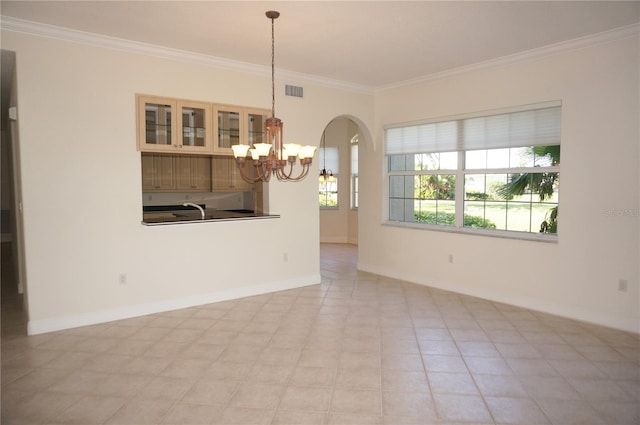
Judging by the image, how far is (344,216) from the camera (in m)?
9.63

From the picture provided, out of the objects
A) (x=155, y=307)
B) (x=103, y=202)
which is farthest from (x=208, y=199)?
(x=103, y=202)

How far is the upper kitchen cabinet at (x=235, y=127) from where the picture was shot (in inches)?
194

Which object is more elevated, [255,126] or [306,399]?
[255,126]

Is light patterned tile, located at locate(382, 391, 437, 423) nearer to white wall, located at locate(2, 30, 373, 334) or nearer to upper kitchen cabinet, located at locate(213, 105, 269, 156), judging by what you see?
white wall, located at locate(2, 30, 373, 334)

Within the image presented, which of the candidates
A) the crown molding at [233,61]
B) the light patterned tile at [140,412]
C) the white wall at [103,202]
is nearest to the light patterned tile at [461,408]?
the light patterned tile at [140,412]

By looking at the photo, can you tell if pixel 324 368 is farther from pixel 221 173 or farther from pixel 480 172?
pixel 221 173

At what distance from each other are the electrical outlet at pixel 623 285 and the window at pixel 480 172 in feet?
2.77

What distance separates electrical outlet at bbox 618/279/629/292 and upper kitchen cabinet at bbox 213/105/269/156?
13.3 feet

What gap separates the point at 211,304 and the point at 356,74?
10.9 ft

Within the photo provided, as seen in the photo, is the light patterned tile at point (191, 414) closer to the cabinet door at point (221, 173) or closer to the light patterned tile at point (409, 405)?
the light patterned tile at point (409, 405)

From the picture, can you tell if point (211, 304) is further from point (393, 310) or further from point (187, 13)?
point (187, 13)

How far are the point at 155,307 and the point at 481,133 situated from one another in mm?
4221

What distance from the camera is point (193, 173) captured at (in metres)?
7.33

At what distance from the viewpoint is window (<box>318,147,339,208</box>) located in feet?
31.4
